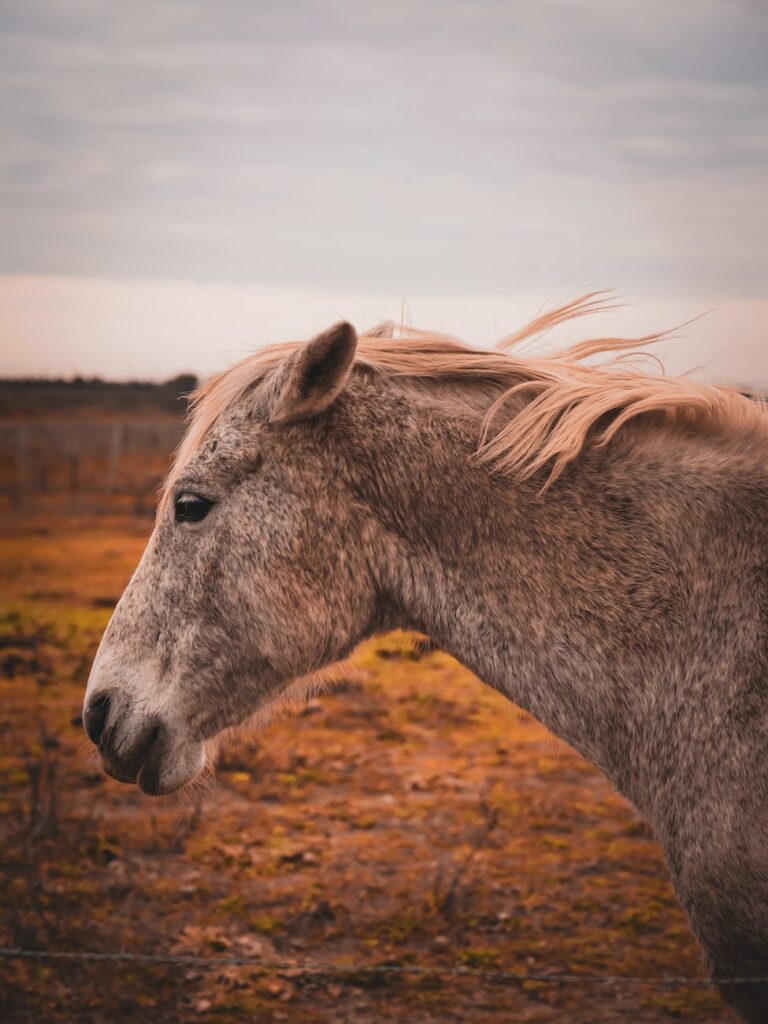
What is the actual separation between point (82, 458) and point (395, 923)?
24911 mm

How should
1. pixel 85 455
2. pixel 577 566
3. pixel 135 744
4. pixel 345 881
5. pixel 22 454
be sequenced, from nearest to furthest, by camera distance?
pixel 577 566 < pixel 135 744 < pixel 345 881 < pixel 22 454 < pixel 85 455

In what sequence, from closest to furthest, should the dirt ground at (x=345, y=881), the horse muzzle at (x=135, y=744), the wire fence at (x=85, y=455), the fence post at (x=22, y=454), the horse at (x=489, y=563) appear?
the horse at (x=489, y=563), the horse muzzle at (x=135, y=744), the dirt ground at (x=345, y=881), the fence post at (x=22, y=454), the wire fence at (x=85, y=455)

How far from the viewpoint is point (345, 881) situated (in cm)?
517

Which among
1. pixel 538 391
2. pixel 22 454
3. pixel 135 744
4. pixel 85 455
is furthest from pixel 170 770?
pixel 85 455

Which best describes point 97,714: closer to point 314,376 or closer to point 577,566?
point 314,376

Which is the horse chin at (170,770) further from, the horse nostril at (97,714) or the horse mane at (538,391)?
the horse mane at (538,391)

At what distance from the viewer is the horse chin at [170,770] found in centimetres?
238

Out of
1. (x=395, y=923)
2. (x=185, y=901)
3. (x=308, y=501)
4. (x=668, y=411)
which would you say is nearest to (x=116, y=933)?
(x=185, y=901)

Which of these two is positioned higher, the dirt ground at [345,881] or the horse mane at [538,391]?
the horse mane at [538,391]

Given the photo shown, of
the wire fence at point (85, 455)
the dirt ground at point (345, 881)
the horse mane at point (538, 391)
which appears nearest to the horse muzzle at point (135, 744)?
the dirt ground at point (345, 881)

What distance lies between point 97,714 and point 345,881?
3336mm

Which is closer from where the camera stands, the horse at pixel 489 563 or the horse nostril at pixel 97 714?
the horse at pixel 489 563

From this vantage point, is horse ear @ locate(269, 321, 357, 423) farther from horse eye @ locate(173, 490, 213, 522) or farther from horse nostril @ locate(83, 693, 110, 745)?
horse nostril @ locate(83, 693, 110, 745)

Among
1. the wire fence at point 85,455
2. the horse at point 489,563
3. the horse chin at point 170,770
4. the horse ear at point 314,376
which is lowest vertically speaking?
the wire fence at point 85,455
